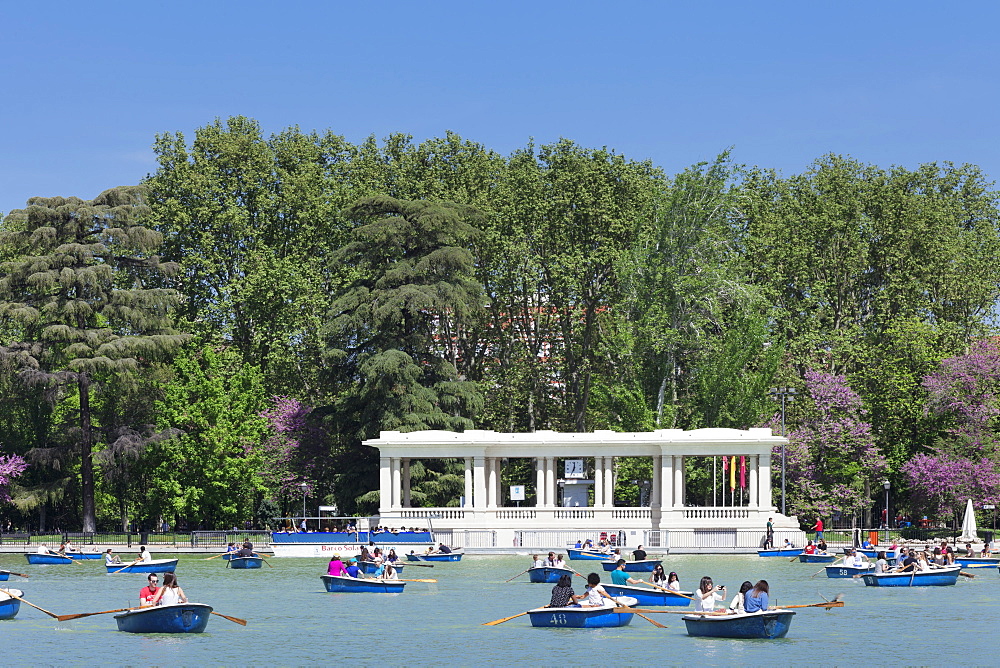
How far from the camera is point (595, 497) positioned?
78.2m

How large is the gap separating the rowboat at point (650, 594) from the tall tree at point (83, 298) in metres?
42.8

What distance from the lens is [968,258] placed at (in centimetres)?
9219

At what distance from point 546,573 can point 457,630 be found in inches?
595

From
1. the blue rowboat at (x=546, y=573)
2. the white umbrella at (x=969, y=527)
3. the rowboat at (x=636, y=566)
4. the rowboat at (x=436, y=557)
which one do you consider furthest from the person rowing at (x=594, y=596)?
the white umbrella at (x=969, y=527)

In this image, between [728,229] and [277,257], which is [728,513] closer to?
[728,229]

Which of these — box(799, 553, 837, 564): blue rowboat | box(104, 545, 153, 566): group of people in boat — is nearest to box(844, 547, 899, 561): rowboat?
Answer: box(799, 553, 837, 564): blue rowboat

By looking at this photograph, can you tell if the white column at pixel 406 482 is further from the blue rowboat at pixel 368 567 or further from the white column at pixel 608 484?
the blue rowboat at pixel 368 567

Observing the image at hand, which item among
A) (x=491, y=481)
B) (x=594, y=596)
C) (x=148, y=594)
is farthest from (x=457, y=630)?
(x=491, y=481)

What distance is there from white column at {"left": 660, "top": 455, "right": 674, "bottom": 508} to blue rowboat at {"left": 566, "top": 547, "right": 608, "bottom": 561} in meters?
9.26

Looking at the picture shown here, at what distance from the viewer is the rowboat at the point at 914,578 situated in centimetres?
5681

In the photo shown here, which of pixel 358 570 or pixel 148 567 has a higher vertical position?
pixel 358 570

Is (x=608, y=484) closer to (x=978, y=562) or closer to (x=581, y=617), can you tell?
(x=978, y=562)

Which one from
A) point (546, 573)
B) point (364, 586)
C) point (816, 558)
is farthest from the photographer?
point (816, 558)

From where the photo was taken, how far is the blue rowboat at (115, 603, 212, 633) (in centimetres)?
3931
